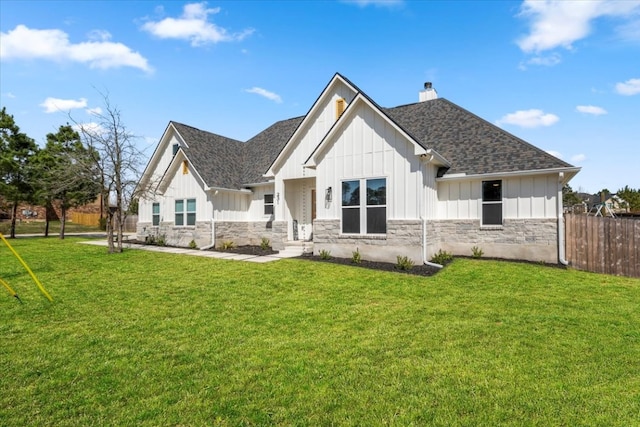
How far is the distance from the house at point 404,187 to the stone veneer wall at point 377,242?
0.12 ft

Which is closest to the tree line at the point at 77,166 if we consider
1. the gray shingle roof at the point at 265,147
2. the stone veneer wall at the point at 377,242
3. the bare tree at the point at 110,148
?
the bare tree at the point at 110,148

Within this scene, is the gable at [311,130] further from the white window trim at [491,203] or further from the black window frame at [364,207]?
the white window trim at [491,203]

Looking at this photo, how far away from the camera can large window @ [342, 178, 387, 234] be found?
469 inches

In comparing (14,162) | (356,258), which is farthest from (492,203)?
(14,162)

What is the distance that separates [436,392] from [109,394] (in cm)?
353

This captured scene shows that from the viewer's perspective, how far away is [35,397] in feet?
11.1

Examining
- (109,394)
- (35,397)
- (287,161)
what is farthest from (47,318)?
(287,161)

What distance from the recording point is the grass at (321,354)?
3156 millimetres

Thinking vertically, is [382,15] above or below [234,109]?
above

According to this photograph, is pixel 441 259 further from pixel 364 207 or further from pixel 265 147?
pixel 265 147

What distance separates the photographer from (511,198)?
1221cm

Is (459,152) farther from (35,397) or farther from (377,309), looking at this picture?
(35,397)

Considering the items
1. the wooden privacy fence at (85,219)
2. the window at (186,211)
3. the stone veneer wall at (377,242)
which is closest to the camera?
the stone veneer wall at (377,242)

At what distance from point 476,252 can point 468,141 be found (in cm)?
487
